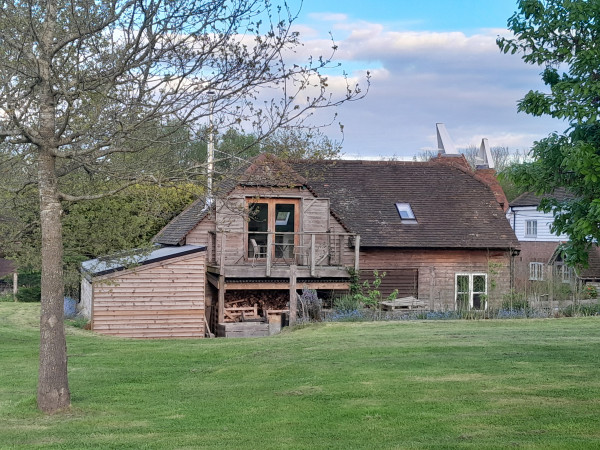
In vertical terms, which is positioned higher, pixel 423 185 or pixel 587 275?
pixel 423 185

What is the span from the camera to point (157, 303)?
2531 centimetres

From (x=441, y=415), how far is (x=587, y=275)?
1224 inches

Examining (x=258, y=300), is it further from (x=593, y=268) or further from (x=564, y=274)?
(x=593, y=268)

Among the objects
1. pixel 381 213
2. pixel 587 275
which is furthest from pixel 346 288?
pixel 587 275

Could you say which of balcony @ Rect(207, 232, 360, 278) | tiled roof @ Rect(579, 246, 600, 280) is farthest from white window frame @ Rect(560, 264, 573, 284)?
balcony @ Rect(207, 232, 360, 278)

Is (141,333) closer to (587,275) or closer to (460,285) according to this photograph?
(460,285)

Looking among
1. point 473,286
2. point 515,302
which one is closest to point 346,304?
point 515,302

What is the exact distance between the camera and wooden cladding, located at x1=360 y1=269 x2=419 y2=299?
30922 mm

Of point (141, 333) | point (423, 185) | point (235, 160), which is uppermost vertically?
point (423, 185)

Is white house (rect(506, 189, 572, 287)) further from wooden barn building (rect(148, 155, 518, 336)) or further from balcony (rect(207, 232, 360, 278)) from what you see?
balcony (rect(207, 232, 360, 278))

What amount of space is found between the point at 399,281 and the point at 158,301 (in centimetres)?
1025

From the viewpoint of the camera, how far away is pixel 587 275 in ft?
127

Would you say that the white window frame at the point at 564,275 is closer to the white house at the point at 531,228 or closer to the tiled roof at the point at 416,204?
the tiled roof at the point at 416,204

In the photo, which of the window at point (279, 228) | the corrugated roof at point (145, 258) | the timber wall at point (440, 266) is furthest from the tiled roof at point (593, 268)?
the corrugated roof at point (145, 258)
